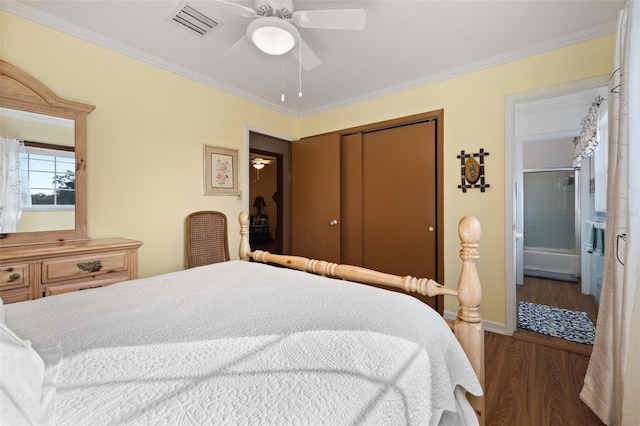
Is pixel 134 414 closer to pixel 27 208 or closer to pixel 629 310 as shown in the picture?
pixel 629 310

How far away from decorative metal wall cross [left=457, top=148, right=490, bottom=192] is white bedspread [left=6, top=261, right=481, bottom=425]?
2037 millimetres

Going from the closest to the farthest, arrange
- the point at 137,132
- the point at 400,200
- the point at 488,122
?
the point at 137,132
the point at 488,122
the point at 400,200

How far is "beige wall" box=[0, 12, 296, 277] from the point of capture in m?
2.05

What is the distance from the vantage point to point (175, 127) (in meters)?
2.72

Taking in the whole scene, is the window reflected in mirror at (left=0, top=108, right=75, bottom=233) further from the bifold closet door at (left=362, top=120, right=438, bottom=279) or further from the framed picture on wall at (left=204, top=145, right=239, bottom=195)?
the bifold closet door at (left=362, top=120, right=438, bottom=279)

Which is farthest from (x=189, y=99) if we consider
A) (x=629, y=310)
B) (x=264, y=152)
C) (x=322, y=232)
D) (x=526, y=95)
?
(x=629, y=310)

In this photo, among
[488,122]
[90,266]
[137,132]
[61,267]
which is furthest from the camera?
[488,122]

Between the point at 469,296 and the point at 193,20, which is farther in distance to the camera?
the point at 193,20

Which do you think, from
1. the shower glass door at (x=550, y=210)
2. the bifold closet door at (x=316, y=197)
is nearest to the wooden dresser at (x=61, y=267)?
the bifold closet door at (x=316, y=197)

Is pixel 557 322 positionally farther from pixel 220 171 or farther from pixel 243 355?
pixel 220 171

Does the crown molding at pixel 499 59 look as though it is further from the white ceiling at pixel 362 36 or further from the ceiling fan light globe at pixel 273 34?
the ceiling fan light globe at pixel 273 34

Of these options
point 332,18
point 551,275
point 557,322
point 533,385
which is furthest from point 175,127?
point 551,275

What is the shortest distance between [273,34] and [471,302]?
1.77 metres

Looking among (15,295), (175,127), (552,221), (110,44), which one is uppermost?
(110,44)
